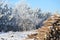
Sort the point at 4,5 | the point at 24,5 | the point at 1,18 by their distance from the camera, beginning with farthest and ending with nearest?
the point at 24,5 < the point at 4,5 < the point at 1,18

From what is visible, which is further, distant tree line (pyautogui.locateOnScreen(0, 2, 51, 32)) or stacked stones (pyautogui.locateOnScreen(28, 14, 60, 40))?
distant tree line (pyautogui.locateOnScreen(0, 2, 51, 32))

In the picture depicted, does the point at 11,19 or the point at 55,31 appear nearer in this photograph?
the point at 55,31

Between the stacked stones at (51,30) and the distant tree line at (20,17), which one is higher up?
the stacked stones at (51,30)

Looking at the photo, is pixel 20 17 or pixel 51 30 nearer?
pixel 51 30

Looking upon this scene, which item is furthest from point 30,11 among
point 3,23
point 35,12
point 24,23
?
point 3,23

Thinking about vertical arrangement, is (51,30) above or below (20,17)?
above

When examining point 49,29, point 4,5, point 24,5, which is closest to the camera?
point 49,29

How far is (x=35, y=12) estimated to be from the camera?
21.3 meters

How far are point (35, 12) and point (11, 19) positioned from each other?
3.27 metres

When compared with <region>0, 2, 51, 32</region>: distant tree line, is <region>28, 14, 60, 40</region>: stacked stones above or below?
above

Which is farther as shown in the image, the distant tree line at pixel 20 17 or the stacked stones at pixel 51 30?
the distant tree line at pixel 20 17

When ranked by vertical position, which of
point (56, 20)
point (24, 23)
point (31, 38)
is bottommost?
point (24, 23)

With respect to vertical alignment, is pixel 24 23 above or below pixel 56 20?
below

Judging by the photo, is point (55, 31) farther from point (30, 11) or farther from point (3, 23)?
point (30, 11)
